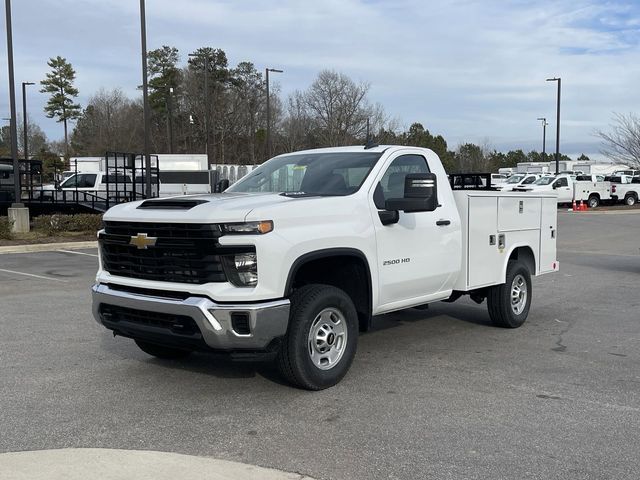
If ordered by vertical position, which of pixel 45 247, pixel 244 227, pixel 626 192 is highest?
pixel 244 227

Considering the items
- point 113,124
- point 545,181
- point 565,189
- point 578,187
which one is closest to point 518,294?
point 545,181

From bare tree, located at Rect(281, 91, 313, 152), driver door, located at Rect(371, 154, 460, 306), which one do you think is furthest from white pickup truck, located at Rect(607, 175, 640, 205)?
driver door, located at Rect(371, 154, 460, 306)

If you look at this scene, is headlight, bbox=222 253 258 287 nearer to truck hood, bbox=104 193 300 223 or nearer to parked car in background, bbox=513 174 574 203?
truck hood, bbox=104 193 300 223

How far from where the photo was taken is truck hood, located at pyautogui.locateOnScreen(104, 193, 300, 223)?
4805 millimetres

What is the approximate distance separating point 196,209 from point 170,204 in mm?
414

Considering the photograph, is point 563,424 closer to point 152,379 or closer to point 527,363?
point 527,363

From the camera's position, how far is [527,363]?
6.34 metres

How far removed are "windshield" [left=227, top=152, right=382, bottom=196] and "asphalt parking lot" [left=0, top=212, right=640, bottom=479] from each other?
1.69 meters

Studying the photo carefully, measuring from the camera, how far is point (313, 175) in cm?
630

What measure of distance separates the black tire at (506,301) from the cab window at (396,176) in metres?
A: 1.88

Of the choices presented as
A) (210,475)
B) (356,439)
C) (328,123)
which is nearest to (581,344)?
(356,439)

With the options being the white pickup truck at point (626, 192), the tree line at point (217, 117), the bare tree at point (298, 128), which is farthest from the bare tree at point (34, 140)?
the white pickup truck at point (626, 192)

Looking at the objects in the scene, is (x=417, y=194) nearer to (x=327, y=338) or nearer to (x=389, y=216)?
(x=389, y=216)

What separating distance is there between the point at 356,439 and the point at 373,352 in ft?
7.74
